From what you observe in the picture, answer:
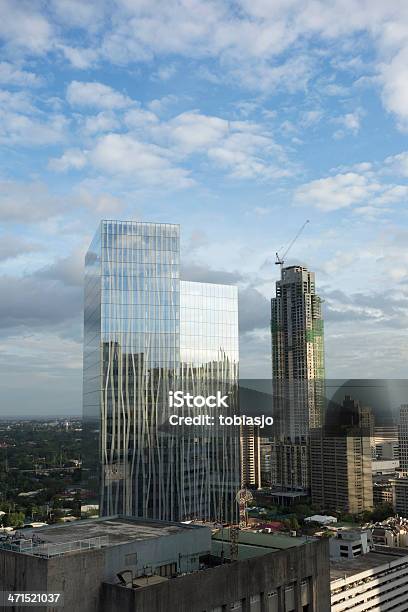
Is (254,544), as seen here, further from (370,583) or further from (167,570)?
(370,583)

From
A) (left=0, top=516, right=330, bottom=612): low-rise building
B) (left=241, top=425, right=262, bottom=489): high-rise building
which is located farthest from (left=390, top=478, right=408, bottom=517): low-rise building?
(left=0, top=516, right=330, bottom=612): low-rise building

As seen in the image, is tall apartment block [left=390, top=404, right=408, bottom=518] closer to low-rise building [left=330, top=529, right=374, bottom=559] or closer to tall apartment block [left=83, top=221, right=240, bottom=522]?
low-rise building [left=330, top=529, right=374, bottom=559]

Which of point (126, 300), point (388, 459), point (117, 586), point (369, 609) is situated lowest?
point (369, 609)

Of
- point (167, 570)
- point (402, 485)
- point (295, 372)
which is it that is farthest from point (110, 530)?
point (295, 372)

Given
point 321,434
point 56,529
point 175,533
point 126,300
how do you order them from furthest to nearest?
point 321,434 → point 126,300 → point 56,529 → point 175,533

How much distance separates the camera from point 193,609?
1745cm

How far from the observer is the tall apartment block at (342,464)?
380 ft

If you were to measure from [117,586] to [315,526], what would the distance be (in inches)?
3305

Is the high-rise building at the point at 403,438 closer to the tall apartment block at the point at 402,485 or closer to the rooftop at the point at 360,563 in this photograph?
the tall apartment block at the point at 402,485

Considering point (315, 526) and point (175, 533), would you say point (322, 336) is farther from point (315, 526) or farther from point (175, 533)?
point (175, 533)

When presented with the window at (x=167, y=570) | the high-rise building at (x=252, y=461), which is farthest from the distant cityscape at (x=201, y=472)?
the high-rise building at (x=252, y=461)

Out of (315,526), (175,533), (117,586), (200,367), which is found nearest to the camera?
(117,586)

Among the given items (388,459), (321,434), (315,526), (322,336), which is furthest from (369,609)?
(322,336)

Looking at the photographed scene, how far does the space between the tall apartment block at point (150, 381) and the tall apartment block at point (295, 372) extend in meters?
42.4
